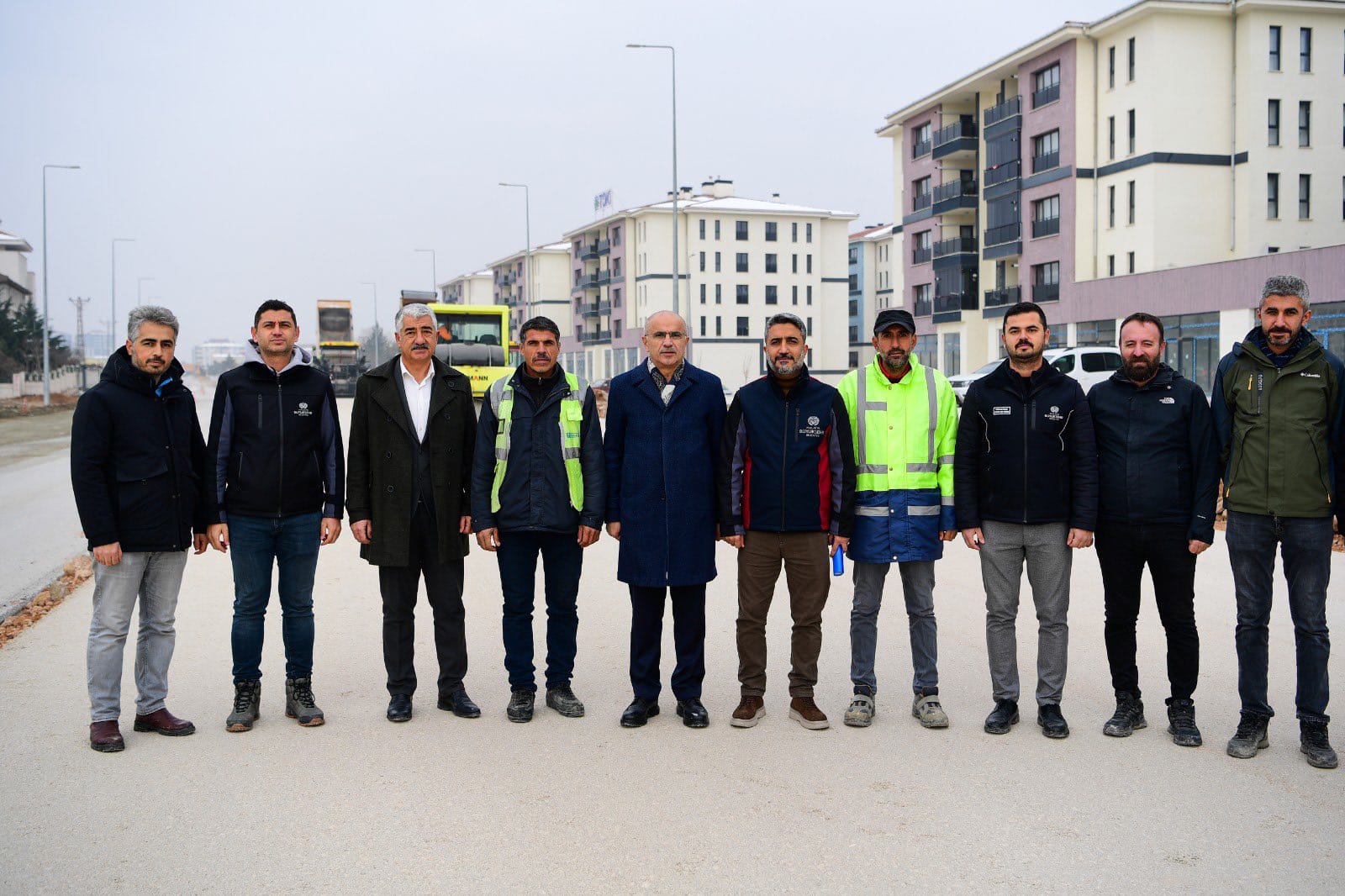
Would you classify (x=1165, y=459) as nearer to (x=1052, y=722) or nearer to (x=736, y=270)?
(x=1052, y=722)

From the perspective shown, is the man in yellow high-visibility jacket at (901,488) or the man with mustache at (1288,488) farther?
the man in yellow high-visibility jacket at (901,488)

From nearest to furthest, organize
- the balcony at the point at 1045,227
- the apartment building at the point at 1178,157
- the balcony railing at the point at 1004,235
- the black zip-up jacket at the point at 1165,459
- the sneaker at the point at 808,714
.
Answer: the black zip-up jacket at the point at 1165,459 → the sneaker at the point at 808,714 → the apartment building at the point at 1178,157 → the balcony at the point at 1045,227 → the balcony railing at the point at 1004,235

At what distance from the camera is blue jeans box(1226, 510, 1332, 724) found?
5445 mm

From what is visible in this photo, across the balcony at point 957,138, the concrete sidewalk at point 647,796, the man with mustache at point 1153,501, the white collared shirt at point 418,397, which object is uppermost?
the balcony at point 957,138

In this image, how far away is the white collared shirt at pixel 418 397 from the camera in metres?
6.30

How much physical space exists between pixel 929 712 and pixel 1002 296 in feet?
172

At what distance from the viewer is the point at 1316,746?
5.34 meters

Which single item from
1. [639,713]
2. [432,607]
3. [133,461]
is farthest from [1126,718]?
[133,461]

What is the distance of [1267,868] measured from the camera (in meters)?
4.09

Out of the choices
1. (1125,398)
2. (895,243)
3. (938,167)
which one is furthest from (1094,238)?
(1125,398)

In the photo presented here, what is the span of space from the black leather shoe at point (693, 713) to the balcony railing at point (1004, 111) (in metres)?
52.5

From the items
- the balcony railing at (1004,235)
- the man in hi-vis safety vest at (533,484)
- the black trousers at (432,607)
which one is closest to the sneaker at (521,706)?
the man in hi-vis safety vest at (533,484)

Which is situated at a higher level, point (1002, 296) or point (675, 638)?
point (1002, 296)

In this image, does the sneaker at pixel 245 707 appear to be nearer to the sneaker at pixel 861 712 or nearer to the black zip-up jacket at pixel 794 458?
the black zip-up jacket at pixel 794 458
